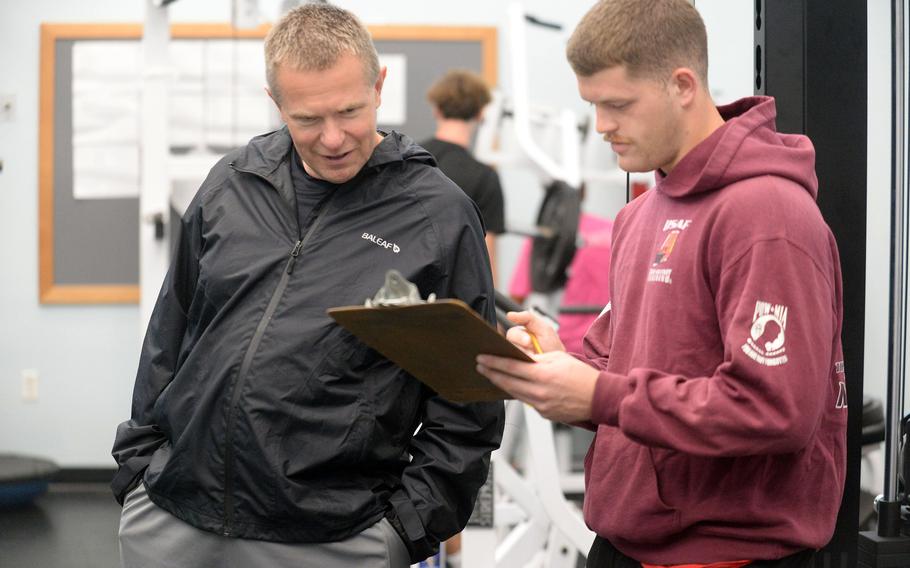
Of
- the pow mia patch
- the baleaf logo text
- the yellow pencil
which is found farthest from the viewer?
the baleaf logo text

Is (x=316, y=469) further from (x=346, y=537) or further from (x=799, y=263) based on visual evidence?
(x=799, y=263)

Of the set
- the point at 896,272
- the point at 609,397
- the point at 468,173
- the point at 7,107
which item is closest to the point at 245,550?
the point at 609,397

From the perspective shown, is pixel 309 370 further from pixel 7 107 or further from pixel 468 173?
pixel 7 107

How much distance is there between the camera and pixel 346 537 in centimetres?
150

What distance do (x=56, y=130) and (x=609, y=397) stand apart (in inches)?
195

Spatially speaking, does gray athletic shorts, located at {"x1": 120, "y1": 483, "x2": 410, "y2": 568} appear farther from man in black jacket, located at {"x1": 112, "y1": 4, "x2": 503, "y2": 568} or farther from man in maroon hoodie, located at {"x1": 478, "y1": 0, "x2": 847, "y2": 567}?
man in maroon hoodie, located at {"x1": 478, "y1": 0, "x2": 847, "y2": 567}

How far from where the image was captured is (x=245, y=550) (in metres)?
1.48

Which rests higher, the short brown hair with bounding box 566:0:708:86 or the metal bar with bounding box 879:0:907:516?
the short brown hair with bounding box 566:0:708:86

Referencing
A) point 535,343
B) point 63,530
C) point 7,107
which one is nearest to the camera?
point 535,343

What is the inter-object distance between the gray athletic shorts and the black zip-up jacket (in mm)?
20

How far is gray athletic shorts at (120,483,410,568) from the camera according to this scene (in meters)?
1.48

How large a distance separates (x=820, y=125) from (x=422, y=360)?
0.79 m

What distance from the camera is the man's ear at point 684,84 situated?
1.28m

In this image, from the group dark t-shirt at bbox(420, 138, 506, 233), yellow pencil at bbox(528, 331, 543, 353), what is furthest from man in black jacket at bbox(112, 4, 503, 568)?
dark t-shirt at bbox(420, 138, 506, 233)
